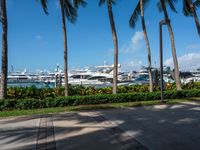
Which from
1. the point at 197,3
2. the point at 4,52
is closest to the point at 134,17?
the point at 197,3

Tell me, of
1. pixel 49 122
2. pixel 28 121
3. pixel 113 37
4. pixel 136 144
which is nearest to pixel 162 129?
pixel 136 144

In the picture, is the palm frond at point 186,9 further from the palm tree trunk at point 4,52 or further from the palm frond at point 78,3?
the palm tree trunk at point 4,52

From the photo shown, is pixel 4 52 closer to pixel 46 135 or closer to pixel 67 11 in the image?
pixel 67 11

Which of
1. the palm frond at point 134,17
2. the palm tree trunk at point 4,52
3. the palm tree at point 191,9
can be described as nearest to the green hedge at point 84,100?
the palm tree trunk at point 4,52

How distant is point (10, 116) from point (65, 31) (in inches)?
267

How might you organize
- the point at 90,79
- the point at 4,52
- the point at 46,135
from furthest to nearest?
the point at 90,79, the point at 4,52, the point at 46,135

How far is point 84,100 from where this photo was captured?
15.2 metres

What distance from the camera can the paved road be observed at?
22.7 feet

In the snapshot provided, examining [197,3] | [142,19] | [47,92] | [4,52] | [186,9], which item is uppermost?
[197,3]

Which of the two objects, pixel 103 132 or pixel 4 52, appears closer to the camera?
pixel 103 132

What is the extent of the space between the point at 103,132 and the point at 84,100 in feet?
22.7

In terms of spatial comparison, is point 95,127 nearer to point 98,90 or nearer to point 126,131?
point 126,131

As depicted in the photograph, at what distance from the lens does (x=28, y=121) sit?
1048 cm

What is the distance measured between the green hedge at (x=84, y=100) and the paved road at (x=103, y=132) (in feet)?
8.24
